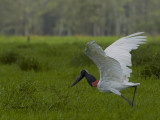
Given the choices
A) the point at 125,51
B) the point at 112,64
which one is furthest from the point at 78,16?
the point at 112,64

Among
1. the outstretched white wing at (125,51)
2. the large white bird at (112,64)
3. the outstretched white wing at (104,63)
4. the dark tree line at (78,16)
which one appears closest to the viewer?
the outstretched white wing at (104,63)

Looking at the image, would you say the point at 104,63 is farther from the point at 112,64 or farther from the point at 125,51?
the point at 125,51

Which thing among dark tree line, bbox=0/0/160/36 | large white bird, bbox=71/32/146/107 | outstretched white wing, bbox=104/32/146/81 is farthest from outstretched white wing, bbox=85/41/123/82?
dark tree line, bbox=0/0/160/36

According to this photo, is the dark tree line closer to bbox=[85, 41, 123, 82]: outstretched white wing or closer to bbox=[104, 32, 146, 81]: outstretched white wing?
bbox=[104, 32, 146, 81]: outstretched white wing

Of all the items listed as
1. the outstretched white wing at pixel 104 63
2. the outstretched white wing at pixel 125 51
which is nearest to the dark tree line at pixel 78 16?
the outstretched white wing at pixel 125 51

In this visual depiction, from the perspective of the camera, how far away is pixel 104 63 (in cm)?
426

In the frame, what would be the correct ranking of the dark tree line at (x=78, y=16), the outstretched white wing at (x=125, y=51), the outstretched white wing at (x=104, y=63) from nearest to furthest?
the outstretched white wing at (x=104, y=63), the outstretched white wing at (x=125, y=51), the dark tree line at (x=78, y=16)

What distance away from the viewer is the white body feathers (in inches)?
154

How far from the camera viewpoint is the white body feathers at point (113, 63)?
392 centimetres

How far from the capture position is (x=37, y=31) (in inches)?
2955

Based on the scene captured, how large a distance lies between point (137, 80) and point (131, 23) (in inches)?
2457

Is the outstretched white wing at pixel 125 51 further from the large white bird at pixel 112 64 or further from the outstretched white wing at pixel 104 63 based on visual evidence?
the outstretched white wing at pixel 104 63

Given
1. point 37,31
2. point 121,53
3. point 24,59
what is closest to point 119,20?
point 37,31

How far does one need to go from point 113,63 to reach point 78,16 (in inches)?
2499
